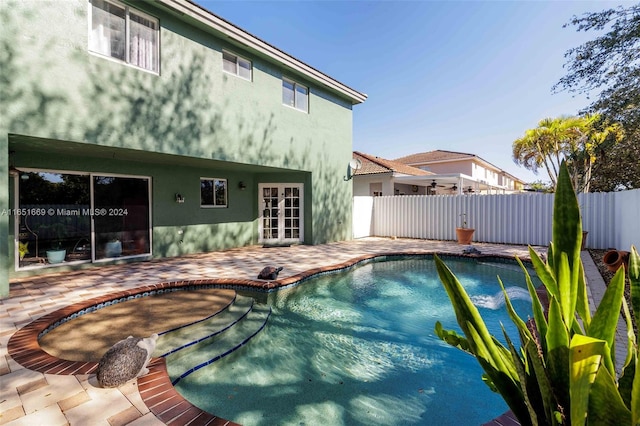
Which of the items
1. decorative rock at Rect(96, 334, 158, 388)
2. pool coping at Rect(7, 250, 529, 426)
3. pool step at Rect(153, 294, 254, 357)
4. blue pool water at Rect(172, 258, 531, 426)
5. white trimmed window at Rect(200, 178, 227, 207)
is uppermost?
white trimmed window at Rect(200, 178, 227, 207)

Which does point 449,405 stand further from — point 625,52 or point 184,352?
point 625,52

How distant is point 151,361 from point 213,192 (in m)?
9.06

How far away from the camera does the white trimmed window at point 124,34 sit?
275 inches

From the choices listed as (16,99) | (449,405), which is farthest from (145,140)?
(449,405)

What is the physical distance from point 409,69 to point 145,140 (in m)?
12.8

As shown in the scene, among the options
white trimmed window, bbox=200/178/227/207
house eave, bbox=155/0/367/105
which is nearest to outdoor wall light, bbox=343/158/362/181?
house eave, bbox=155/0/367/105

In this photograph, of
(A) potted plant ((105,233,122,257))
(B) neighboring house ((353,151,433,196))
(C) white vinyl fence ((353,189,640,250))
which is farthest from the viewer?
(B) neighboring house ((353,151,433,196))

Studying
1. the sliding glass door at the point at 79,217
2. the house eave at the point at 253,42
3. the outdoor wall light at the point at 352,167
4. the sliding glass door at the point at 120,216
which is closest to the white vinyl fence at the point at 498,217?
the outdoor wall light at the point at 352,167

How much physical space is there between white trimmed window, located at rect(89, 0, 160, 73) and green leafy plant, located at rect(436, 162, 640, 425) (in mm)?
8958

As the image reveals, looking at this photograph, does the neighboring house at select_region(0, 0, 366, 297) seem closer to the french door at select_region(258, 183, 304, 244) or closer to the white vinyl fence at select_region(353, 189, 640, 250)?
the french door at select_region(258, 183, 304, 244)

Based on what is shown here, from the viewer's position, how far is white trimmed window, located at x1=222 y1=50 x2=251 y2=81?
9.81 metres

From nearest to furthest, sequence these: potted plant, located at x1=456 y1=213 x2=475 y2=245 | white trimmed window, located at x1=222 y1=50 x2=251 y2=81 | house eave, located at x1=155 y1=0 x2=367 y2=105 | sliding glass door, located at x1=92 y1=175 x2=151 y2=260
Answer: house eave, located at x1=155 y1=0 x2=367 y2=105, sliding glass door, located at x1=92 y1=175 x2=151 y2=260, white trimmed window, located at x1=222 y1=50 x2=251 y2=81, potted plant, located at x1=456 y1=213 x2=475 y2=245

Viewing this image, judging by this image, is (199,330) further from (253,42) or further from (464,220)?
(464,220)

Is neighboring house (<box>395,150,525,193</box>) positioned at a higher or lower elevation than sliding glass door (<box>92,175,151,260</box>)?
higher
